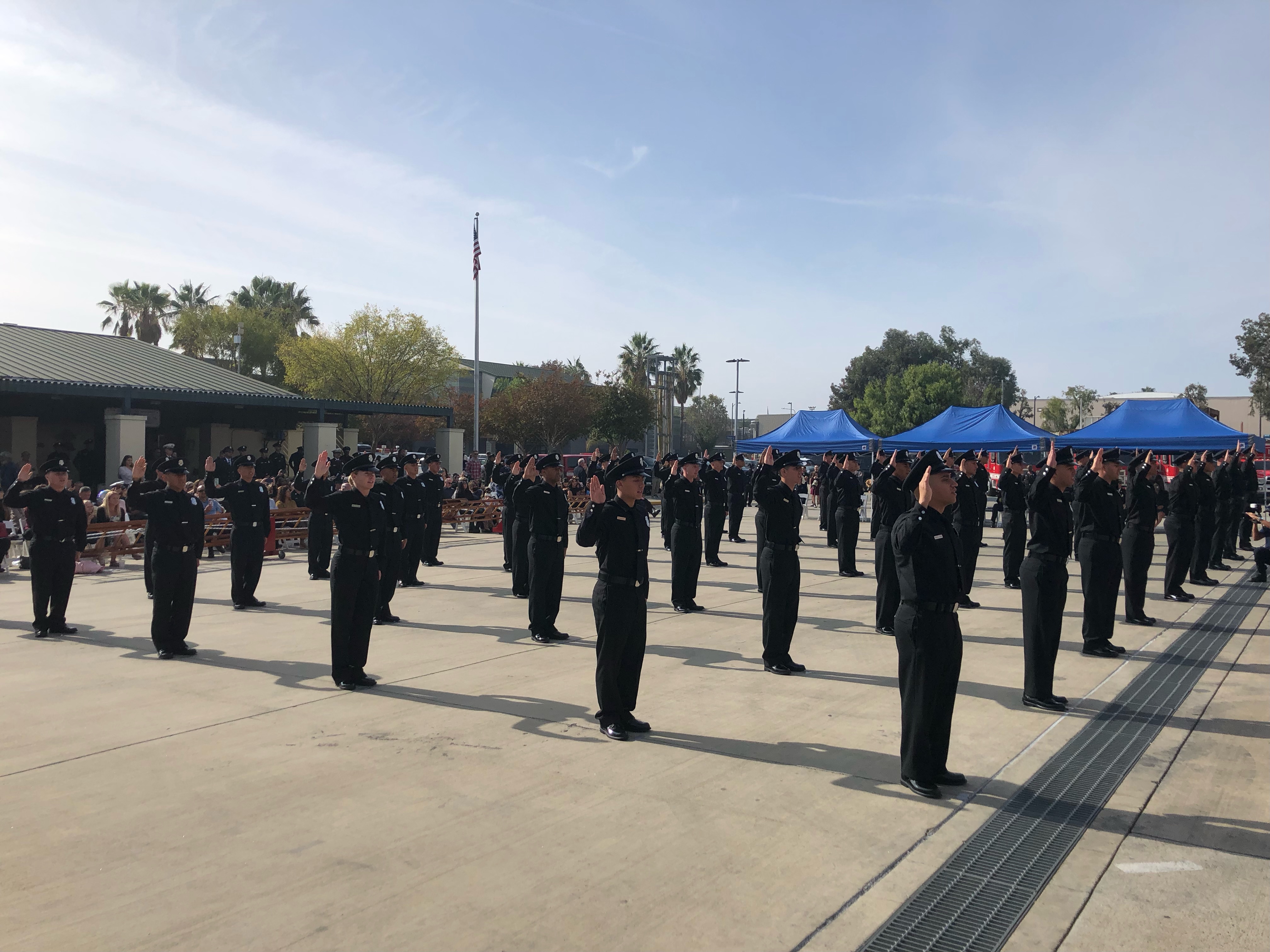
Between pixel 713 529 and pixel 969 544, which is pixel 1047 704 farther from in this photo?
pixel 713 529

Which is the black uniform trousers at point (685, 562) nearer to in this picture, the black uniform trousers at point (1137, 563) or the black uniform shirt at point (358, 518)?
the black uniform shirt at point (358, 518)

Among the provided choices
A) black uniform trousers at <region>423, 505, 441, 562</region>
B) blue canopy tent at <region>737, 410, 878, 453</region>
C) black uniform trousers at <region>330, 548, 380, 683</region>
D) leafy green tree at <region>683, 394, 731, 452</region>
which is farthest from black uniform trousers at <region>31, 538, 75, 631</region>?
leafy green tree at <region>683, 394, 731, 452</region>

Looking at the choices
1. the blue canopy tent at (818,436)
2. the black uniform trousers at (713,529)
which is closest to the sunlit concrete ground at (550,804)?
the black uniform trousers at (713,529)

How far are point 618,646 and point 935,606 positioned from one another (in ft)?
6.78

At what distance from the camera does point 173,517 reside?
8.36m

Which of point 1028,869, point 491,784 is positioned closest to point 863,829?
point 1028,869

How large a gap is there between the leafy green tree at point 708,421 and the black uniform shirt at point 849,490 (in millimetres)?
70306

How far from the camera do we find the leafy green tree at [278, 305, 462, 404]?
4747cm

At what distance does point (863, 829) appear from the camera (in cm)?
452

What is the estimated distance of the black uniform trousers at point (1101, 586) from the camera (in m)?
8.67

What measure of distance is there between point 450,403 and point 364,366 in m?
6.89

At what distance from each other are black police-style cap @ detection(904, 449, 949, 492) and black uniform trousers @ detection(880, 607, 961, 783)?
847 mm

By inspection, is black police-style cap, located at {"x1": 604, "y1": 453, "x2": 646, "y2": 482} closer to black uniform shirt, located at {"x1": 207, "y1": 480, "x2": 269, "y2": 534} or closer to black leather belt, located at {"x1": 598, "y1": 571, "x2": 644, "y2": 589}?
black leather belt, located at {"x1": 598, "y1": 571, "x2": 644, "y2": 589}

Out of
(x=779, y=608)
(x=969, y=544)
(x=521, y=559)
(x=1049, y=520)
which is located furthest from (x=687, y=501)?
(x=1049, y=520)
